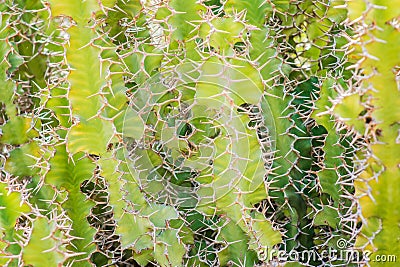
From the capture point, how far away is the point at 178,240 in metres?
1.76

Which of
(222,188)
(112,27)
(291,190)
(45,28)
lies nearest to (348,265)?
(291,190)

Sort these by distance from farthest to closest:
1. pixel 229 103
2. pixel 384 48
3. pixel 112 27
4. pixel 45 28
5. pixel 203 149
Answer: pixel 45 28 < pixel 112 27 < pixel 203 149 < pixel 229 103 < pixel 384 48

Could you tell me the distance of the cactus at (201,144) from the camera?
147cm

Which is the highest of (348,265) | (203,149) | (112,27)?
(112,27)

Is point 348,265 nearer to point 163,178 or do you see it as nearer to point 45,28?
point 163,178

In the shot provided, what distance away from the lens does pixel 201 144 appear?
1.91 m

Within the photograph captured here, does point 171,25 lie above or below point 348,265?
above

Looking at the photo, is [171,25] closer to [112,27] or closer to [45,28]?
[112,27]

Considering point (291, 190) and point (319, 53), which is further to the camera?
point (319, 53)

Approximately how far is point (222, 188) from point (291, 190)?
356mm

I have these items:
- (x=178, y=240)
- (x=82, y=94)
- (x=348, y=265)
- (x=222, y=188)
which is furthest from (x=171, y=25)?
(x=348, y=265)

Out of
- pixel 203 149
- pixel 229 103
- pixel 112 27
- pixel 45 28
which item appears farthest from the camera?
pixel 45 28

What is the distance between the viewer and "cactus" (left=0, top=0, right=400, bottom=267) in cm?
147

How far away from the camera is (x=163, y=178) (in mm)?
1975
